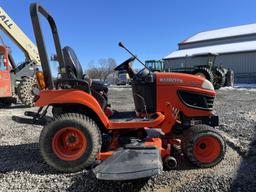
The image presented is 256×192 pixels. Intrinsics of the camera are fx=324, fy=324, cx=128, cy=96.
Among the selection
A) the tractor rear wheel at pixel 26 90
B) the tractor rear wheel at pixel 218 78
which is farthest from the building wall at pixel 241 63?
the tractor rear wheel at pixel 26 90

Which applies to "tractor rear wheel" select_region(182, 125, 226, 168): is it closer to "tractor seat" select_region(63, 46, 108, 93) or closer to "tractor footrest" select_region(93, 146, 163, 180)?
"tractor footrest" select_region(93, 146, 163, 180)

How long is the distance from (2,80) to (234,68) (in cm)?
2820

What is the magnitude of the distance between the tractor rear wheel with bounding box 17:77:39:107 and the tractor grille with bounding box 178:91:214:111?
831 cm

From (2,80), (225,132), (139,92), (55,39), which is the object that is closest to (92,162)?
(139,92)

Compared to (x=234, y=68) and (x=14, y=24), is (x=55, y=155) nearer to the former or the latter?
(x=14, y=24)

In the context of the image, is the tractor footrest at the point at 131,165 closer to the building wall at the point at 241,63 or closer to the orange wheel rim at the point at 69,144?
the orange wheel rim at the point at 69,144

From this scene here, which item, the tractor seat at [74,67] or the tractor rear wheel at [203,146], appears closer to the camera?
the tractor rear wheel at [203,146]

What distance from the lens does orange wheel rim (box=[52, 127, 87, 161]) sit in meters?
4.18

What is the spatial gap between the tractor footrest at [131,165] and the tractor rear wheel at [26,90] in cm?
841

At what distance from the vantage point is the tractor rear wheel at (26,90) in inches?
455

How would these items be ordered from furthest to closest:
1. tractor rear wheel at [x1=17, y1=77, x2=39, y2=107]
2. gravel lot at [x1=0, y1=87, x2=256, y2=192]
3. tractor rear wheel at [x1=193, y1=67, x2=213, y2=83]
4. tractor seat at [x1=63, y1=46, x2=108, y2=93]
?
1. tractor rear wheel at [x1=193, y1=67, x2=213, y2=83]
2. tractor rear wheel at [x1=17, y1=77, x2=39, y2=107]
3. tractor seat at [x1=63, y1=46, x2=108, y2=93]
4. gravel lot at [x1=0, y1=87, x2=256, y2=192]

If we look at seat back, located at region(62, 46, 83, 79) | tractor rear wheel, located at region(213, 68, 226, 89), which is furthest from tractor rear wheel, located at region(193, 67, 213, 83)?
seat back, located at region(62, 46, 83, 79)

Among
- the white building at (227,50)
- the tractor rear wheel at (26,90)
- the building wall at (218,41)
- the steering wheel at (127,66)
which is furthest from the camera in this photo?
the building wall at (218,41)

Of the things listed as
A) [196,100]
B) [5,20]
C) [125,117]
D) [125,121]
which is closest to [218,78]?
[5,20]
